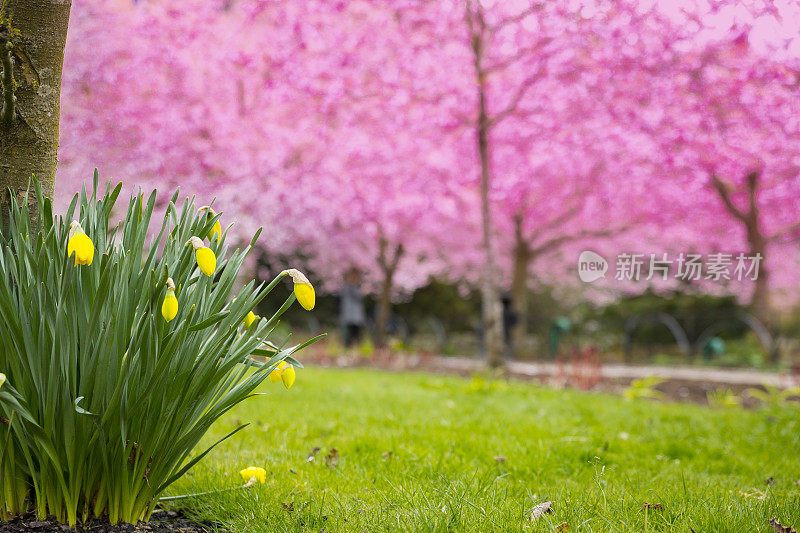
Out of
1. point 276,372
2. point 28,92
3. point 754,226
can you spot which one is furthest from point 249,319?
point 754,226

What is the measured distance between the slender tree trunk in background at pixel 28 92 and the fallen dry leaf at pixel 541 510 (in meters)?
1.87

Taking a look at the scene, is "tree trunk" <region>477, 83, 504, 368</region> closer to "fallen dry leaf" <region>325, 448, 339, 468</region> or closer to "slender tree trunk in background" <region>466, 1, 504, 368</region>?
"slender tree trunk in background" <region>466, 1, 504, 368</region>

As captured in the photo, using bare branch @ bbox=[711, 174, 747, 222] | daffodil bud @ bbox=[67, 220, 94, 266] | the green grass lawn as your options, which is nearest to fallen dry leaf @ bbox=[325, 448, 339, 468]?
the green grass lawn

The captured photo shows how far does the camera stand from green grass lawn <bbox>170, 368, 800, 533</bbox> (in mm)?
1996

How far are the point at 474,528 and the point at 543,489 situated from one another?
0.76m

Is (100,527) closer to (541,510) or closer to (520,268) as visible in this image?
(541,510)

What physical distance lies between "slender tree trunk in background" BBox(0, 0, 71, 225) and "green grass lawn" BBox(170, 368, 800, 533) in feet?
4.06

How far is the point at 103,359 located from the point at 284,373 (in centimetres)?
53

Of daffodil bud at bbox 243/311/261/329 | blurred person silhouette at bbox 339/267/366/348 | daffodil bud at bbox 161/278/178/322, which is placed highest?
daffodil bud at bbox 161/278/178/322

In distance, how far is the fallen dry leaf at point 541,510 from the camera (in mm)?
1998

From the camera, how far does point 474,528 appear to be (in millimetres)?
1841

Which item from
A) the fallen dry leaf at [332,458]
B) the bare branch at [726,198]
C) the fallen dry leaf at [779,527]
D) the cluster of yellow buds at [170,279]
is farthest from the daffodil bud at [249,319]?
the bare branch at [726,198]

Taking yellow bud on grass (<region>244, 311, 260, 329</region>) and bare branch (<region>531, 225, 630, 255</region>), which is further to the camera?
bare branch (<region>531, 225, 630, 255</region>)

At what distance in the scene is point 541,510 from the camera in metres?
2.07
